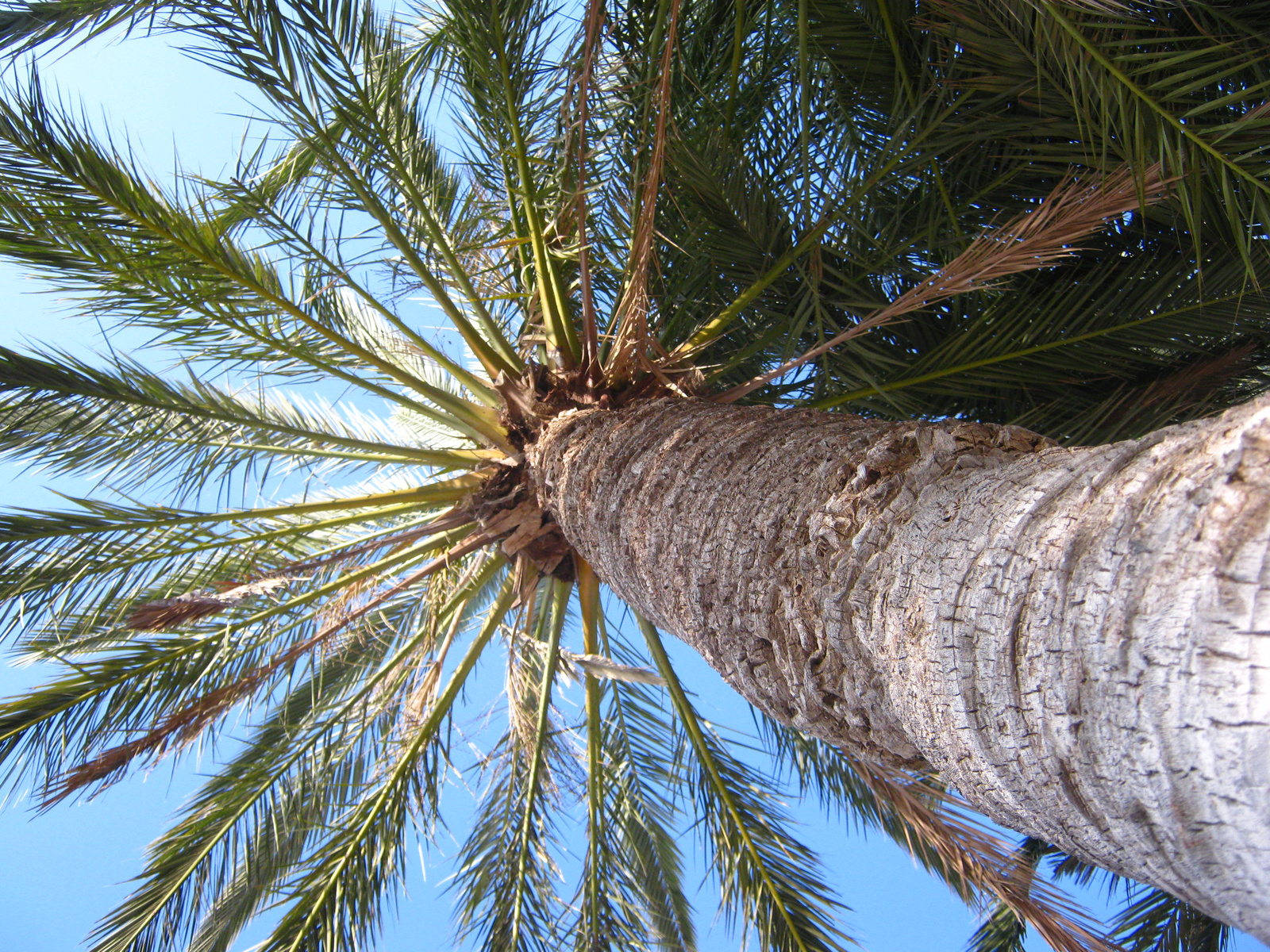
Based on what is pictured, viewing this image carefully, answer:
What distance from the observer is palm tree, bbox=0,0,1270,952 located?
3.68ft

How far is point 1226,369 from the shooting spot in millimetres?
3088

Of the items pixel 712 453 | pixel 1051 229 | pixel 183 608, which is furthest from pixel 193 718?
pixel 1051 229

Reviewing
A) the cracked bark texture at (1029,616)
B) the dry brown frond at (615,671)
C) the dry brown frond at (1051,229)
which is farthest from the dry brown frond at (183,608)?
the dry brown frond at (1051,229)

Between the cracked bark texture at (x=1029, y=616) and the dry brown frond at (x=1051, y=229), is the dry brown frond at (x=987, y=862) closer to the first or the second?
the cracked bark texture at (x=1029, y=616)

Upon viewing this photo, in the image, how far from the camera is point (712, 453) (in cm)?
233

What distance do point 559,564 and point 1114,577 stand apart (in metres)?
3.34

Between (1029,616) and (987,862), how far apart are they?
81.2 inches

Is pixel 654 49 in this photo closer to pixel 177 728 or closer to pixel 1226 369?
pixel 1226 369

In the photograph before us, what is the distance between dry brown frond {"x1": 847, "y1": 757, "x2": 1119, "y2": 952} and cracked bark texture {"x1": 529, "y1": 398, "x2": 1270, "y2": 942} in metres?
1.02

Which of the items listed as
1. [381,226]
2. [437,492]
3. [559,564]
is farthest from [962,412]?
[381,226]

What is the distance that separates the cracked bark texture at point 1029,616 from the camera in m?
0.84

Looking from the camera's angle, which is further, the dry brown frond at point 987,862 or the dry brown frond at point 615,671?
the dry brown frond at point 615,671

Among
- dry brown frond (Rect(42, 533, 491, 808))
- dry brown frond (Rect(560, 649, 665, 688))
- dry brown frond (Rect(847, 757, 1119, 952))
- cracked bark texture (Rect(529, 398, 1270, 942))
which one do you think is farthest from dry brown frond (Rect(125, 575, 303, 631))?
dry brown frond (Rect(847, 757, 1119, 952))

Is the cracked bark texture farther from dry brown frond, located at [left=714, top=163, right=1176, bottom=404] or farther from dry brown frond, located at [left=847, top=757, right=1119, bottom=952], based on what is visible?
dry brown frond, located at [left=847, top=757, right=1119, bottom=952]
